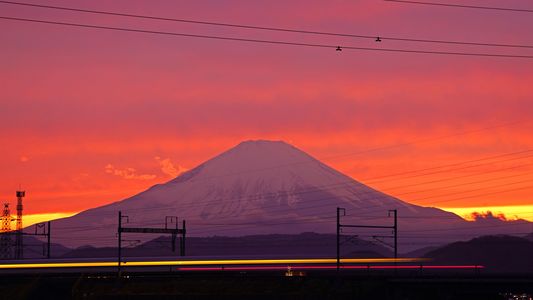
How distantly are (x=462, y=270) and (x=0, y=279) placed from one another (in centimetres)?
7275

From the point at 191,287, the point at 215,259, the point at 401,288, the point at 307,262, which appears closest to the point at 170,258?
the point at 215,259

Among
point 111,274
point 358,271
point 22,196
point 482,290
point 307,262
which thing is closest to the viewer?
point 482,290

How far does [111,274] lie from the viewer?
4323 inches

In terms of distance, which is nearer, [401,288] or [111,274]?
[401,288]

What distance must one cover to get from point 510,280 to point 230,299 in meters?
27.9

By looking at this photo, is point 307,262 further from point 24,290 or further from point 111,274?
point 24,290

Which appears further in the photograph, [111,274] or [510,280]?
[111,274]

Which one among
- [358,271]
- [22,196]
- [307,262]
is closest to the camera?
[358,271]

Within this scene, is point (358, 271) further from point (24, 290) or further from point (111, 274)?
point (24, 290)

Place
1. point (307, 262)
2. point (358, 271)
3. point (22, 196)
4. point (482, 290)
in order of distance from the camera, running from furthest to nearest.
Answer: point (22, 196) → point (307, 262) → point (358, 271) → point (482, 290)

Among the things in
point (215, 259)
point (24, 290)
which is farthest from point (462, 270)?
point (24, 290)

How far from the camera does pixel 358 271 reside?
139m

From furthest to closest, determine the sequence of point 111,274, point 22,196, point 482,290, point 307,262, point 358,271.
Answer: point 22,196 → point 307,262 → point 358,271 → point 111,274 → point 482,290

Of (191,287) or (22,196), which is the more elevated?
(22,196)
